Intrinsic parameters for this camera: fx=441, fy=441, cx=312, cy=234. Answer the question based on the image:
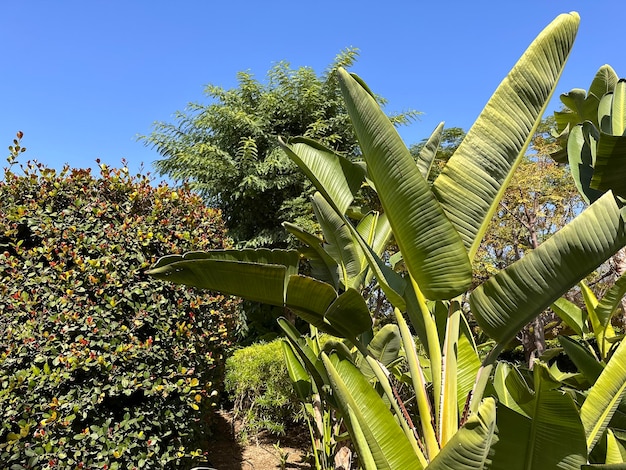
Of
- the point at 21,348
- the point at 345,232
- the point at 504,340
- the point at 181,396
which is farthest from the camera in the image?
the point at 181,396

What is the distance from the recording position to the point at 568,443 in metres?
1.27

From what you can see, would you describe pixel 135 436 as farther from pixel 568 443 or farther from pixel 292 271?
pixel 568 443

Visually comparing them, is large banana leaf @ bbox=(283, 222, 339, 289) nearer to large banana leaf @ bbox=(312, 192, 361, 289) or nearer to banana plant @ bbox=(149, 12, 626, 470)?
large banana leaf @ bbox=(312, 192, 361, 289)

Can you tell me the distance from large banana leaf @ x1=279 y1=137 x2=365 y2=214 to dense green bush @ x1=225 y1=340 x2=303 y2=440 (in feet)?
15.6

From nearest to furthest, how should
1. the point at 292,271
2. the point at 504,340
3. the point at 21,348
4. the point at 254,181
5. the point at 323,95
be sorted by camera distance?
the point at 504,340
the point at 292,271
the point at 21,348
the point at 254,181
the point at 323,95

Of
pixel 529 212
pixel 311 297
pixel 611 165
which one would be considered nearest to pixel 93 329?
pixel 311 297

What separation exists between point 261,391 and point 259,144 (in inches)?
314

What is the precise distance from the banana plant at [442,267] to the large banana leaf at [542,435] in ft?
0.04

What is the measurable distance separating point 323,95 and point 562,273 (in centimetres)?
1208

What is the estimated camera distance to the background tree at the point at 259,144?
39.2 feet

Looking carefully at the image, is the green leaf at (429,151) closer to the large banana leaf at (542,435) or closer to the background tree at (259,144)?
the large banana leaf at (542,435)

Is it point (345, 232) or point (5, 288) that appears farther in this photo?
point (5, 288)

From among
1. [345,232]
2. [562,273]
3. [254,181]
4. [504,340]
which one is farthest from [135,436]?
[254,181]

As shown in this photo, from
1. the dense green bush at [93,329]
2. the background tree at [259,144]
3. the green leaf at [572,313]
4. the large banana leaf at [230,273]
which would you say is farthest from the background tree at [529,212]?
the large banana leaf at [230,273]
